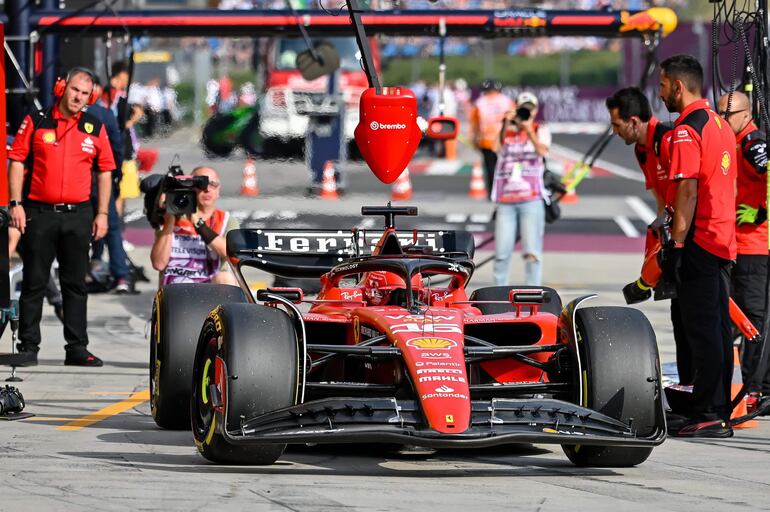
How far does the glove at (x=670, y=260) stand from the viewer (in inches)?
349

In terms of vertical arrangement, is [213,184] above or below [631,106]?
below

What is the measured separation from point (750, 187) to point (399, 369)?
334 centimetres

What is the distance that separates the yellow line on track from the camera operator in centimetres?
85

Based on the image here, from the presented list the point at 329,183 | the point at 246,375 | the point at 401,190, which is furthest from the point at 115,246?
the point at 401,190

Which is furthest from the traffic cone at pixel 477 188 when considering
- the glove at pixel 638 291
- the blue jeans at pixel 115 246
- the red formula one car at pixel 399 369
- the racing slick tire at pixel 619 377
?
the racing slick tire at pixel 619 377

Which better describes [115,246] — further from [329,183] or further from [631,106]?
[329,183]

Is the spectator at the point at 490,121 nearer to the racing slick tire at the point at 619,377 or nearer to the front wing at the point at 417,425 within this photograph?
the racing slick tire at the point at 619,377

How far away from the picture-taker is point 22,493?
21.8 ft

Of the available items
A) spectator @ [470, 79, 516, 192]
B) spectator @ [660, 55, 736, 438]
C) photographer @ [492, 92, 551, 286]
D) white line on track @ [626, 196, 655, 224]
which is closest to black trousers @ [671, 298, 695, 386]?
spectator @ [660, 55, 736, 438]

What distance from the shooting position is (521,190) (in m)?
13.9

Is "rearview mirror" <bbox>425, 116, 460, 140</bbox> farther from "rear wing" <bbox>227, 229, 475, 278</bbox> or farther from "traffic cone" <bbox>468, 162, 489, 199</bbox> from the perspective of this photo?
"traffic cone" <bbox>468, 162, 489, 199</bbox>

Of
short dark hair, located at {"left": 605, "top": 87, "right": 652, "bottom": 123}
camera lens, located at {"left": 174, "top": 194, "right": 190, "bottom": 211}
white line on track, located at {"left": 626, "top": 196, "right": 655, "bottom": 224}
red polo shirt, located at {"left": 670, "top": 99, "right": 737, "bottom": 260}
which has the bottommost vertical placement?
white line on track, located at {"left": 626, "top": 196, "right": 655, "bottom": 224}

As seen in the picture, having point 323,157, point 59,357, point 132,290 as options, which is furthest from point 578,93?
point 59,357

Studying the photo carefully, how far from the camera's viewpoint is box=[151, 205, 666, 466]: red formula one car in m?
6.98
